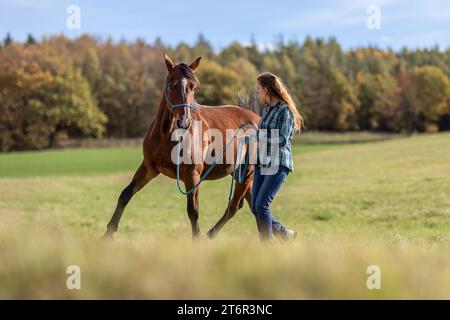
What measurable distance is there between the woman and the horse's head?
38.5 inches

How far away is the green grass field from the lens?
2959mm

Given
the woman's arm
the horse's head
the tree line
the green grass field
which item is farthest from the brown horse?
the tree line

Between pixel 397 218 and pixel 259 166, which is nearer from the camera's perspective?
pixel 259 166

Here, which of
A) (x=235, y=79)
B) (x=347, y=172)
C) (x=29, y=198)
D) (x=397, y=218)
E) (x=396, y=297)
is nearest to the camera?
(x=396, y=297)

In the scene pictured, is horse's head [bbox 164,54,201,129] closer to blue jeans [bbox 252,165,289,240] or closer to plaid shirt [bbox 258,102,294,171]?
plaid shirt [bbox 258,102,294,171]

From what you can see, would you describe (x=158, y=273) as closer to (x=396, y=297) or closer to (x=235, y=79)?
(x=396, y=297)

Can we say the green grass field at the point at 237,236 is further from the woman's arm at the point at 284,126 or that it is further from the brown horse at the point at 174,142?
the woman's arm at the point at 284,126

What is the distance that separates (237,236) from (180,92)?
2.17 meters

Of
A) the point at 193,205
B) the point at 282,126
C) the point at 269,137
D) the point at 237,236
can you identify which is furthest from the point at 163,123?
the point at 237,236

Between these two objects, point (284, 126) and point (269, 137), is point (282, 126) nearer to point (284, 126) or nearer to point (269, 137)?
point (284, 126)

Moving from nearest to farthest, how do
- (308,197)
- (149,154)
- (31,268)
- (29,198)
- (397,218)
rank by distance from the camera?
1. (31,268)
2. (149,154)
3. (397,218)
4. (308,197)
5. (29,198)

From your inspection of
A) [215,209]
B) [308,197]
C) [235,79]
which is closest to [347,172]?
[308,197]

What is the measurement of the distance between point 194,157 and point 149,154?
57cm
